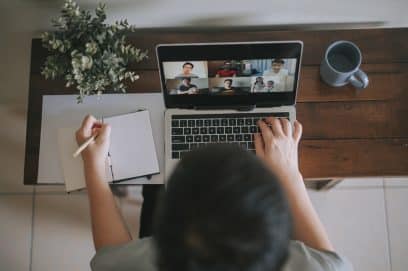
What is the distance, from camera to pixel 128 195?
142 cm

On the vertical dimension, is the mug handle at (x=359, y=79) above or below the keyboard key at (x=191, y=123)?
above

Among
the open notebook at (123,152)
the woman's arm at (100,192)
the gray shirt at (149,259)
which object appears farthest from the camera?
the open notebook at (123,152)

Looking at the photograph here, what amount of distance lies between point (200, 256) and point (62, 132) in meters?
0.62

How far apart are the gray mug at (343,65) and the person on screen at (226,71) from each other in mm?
219

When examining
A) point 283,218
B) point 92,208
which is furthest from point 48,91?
point 283,218

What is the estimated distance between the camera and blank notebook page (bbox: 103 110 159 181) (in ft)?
3.14

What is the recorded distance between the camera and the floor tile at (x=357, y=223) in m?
1.40

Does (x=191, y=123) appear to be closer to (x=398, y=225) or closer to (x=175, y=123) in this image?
(x=175, y=123)

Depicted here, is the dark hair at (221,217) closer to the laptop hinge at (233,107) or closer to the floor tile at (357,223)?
the laptop hinge at (233,107)

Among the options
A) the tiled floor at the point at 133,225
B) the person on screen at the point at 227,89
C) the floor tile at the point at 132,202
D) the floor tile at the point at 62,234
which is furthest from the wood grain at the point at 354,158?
the floor tile at the point at 62,234

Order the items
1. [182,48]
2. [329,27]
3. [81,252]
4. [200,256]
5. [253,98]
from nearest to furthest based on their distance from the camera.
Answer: [200,256]
[182,48]
[253,98]
[329,27]
[81,252]

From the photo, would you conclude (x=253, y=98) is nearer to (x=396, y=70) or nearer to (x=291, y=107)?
(x=291, y=107)

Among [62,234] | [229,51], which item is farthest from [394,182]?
[62,234]

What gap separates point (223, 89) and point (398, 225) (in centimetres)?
88
